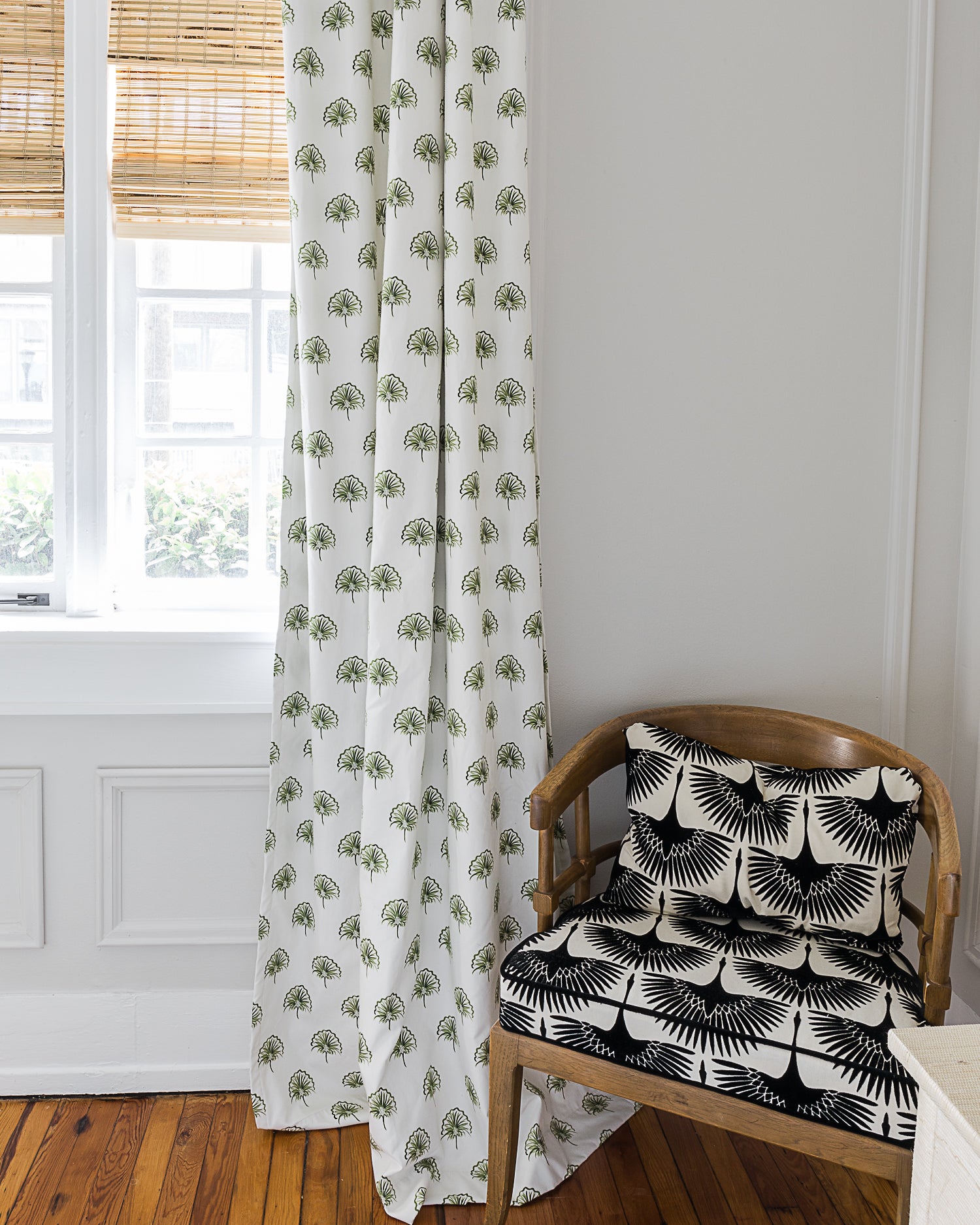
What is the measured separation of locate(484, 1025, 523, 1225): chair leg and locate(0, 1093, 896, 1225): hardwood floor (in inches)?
7.1

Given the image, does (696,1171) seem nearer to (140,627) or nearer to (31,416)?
(140,627)

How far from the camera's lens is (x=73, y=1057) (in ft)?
6.59

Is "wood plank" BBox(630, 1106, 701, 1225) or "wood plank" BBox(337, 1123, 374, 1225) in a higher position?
"wood plank" BBox(630, 1106, 701, 1225)

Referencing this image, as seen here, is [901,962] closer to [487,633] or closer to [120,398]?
[487,633]

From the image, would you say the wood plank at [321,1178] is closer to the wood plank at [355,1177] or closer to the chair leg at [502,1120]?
the wood plank at [355,1177]

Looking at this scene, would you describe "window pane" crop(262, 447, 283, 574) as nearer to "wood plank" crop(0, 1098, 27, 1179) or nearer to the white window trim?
the white window trim

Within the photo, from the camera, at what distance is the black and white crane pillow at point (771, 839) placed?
5.24 ft

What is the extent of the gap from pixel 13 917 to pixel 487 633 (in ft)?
3.90

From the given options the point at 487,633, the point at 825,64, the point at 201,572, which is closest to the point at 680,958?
the point at 487,633

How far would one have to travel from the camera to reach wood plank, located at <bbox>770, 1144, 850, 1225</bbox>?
1.69 meters

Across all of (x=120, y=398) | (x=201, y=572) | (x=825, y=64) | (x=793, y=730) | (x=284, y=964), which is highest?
(x=825, y=64)

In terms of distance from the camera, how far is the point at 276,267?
2.04m

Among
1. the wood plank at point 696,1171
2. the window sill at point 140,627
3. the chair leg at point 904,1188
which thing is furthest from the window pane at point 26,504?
the chair leg at point 904,1188

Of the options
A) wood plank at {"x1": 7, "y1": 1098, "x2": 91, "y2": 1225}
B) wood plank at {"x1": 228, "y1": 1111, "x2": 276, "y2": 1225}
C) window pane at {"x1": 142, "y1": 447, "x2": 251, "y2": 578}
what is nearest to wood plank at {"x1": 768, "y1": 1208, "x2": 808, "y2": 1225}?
wood plank at {"x1": 228, "y1": 1111, "x2": 276, "y2": 1225}
